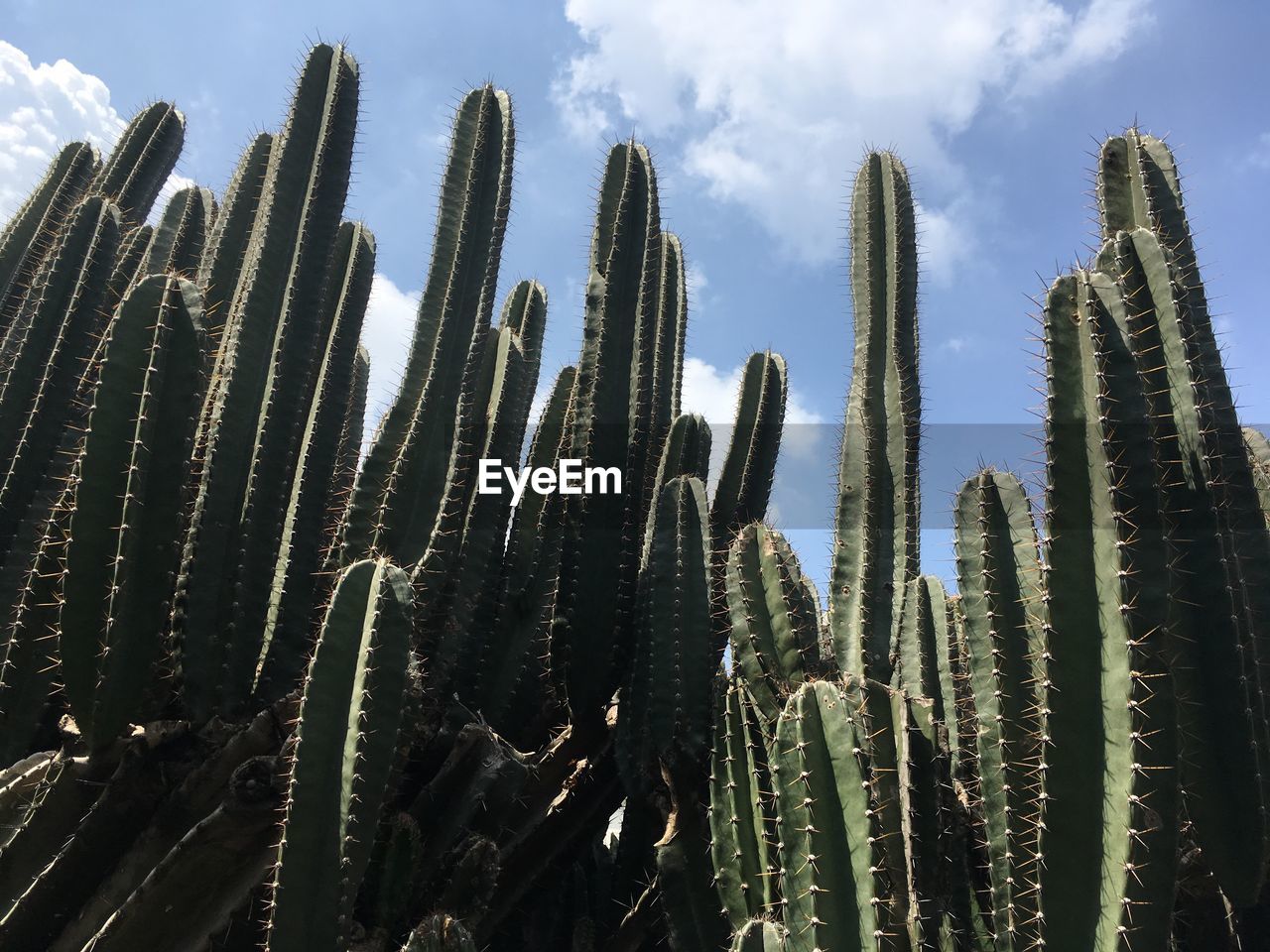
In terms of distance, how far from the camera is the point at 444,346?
14.6 feet

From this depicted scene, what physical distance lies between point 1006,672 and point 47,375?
430 cm

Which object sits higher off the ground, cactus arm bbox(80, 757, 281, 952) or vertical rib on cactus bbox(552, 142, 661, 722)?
vertical rib on cactus bbox(552, 142, 661, 722)

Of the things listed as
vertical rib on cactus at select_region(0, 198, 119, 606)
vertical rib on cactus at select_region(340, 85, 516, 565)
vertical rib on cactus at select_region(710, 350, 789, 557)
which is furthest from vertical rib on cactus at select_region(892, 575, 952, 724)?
vertical rib on cactus at select_region(0, 198, 119, 606)

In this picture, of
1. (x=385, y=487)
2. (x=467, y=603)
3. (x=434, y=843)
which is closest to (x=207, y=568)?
(x=385, y=487)

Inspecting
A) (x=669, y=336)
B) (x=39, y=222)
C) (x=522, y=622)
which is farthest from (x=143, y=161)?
(x=522, y=622)

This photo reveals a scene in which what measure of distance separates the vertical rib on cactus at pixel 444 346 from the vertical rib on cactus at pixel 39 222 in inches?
98.3

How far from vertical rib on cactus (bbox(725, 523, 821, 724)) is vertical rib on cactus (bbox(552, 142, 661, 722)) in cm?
63

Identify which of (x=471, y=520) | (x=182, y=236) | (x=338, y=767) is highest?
(x=182, y=236)

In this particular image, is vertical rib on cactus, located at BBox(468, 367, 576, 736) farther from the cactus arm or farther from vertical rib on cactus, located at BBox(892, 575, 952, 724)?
vertical rib on cactus, located at BBox(892, 575, 952, 724)

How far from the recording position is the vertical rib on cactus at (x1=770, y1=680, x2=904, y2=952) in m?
2.86

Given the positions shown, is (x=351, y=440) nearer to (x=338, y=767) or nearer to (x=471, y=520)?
(x=471, y=520)

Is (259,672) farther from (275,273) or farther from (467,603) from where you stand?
(275,273)

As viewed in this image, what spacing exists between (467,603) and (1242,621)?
2952 mm

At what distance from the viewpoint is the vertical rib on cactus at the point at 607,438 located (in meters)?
4.58
